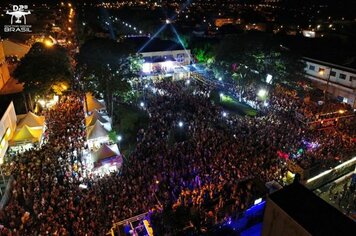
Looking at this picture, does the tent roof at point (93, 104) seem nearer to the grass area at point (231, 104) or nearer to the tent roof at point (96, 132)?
the tent roof at point (96, 132)

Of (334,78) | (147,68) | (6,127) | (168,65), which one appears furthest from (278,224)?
(168,65)

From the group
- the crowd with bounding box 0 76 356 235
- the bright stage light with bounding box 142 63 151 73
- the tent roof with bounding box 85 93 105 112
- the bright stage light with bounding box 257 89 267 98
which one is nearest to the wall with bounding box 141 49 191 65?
the bright stage light with bounding box 142 63 151 73

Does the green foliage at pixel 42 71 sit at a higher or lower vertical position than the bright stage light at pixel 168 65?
higher

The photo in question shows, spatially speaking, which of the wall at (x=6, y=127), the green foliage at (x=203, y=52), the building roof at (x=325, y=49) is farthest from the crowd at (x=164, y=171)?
the green foliage at (x=203, y=52)

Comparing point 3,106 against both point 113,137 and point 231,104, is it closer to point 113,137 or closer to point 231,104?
point 113,137

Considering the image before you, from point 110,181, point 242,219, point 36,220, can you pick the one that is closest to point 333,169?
point 242,219
